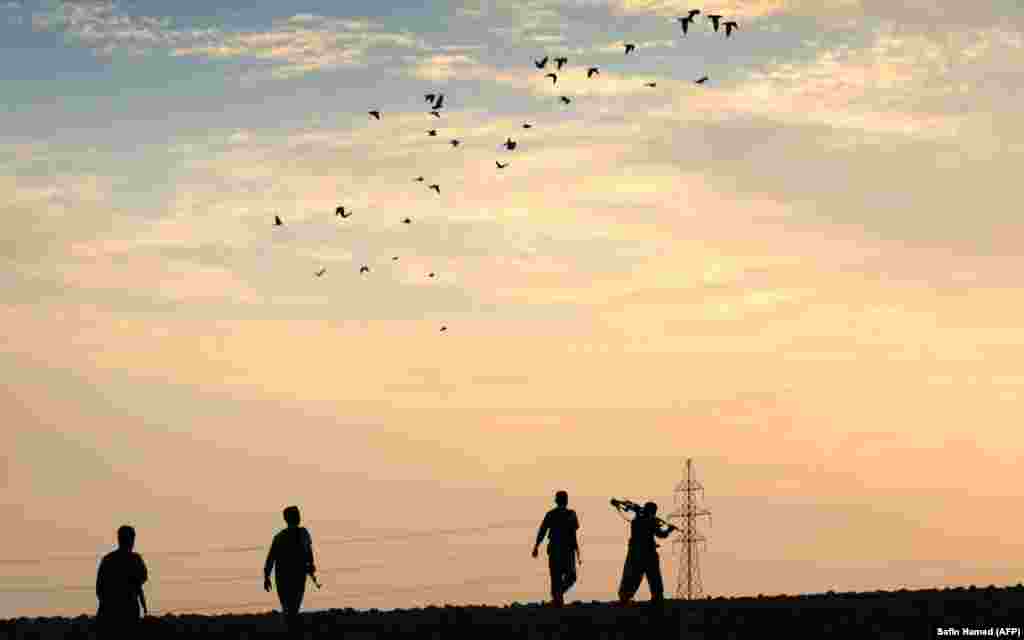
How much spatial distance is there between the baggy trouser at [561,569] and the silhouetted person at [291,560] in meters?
6.77

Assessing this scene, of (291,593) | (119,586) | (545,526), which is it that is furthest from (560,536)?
(119,586)

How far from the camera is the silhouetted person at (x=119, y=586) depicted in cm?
2861

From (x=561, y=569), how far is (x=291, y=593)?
7.27m

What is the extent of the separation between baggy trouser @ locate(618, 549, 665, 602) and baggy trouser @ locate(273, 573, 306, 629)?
247 inches

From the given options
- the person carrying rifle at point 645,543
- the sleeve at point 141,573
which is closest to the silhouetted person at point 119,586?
the sleeve at point 141,573

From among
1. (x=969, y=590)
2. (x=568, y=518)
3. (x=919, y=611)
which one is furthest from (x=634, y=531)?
(x=969, y=590)

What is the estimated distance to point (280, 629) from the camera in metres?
34.9

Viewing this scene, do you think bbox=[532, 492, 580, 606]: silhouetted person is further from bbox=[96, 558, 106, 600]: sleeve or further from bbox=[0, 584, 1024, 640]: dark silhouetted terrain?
bbox=[96, 558, 106, 600]: sleeve

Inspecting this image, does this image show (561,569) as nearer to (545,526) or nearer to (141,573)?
(545,526)

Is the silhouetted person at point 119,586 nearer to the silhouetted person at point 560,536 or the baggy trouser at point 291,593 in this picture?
the baggy trouser at point 291,593

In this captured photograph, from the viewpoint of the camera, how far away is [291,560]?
106ft

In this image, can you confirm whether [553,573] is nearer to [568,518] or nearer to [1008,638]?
[568,518]

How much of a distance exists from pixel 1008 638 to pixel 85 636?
15.9 metres

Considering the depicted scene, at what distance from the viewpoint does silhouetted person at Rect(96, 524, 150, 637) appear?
28.6 m
